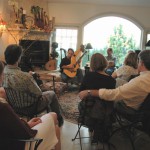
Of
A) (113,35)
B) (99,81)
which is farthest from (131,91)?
(113,35)

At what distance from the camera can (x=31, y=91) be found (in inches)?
107

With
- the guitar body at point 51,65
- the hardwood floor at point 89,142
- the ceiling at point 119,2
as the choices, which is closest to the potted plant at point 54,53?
the guitar body at point 51,65

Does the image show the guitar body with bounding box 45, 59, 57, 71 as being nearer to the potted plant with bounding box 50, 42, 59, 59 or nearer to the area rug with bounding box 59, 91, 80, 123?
the potted plant with bounding box 50, 42, 59, 59

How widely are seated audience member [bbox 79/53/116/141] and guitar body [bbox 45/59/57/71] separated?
163 inches

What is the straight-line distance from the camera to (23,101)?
264 cm

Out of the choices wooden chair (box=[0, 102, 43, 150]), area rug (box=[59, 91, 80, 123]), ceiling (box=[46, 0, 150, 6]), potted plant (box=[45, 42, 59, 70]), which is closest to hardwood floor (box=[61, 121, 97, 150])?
area rug (box=[59, 91, 80, 123])

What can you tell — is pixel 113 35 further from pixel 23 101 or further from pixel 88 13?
pixel 23 101

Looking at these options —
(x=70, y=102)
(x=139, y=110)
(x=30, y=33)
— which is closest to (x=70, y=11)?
(x=30, y=33)

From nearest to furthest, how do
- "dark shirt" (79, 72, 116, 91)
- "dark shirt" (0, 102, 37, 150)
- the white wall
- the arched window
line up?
"dark shirt" (0, 102, 37, 150), "dark shirt" (79, 72, 116, 91), the white wall, the arched window

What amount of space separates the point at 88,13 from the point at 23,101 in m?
4.95

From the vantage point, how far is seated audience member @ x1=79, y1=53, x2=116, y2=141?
232cm

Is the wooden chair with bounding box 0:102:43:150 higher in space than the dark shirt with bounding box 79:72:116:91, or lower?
lower

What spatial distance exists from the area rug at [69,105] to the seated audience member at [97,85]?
4.01 ft

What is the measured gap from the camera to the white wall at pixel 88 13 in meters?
6.83
